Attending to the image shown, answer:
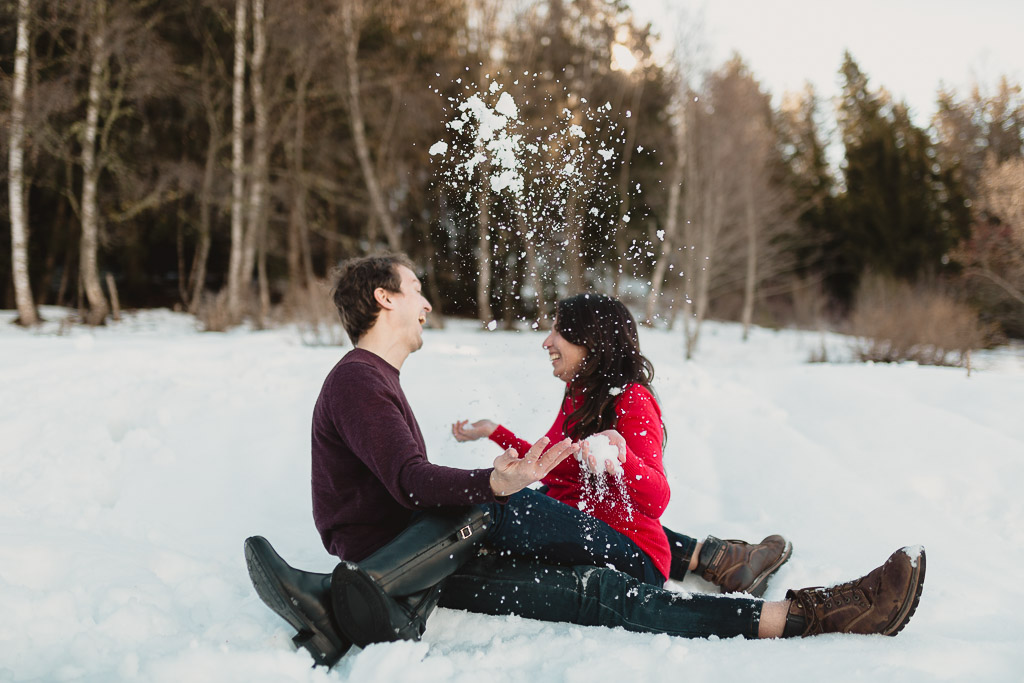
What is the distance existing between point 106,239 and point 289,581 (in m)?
12.8

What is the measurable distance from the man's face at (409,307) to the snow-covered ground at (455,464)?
109 centimetres

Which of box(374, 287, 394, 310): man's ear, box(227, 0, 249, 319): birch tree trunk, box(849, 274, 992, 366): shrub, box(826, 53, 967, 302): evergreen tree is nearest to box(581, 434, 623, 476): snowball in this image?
box(374, 287, 394, 310): man's ear

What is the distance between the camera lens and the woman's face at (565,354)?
272 centimetres

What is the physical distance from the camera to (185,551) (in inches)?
124

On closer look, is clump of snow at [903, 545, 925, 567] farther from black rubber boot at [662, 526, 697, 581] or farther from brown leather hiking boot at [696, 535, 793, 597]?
black rubber boot at [662, 526, 697, 581]

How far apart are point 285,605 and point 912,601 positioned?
2.00 m

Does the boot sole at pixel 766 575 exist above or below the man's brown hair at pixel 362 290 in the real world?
below

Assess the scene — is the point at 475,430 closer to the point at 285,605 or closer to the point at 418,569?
the point at 418,569

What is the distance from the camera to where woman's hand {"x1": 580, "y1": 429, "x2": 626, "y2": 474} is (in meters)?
2.12

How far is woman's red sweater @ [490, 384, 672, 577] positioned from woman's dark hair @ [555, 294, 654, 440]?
0.22 feet

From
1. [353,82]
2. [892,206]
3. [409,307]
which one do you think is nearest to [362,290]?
[409,307]

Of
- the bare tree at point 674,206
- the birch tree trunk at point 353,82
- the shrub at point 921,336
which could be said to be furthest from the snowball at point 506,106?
the bare tree at point 674,206

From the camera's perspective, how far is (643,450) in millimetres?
2385

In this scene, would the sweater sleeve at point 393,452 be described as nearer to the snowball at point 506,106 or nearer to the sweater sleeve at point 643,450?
the sweater sleeve at point 643,450
